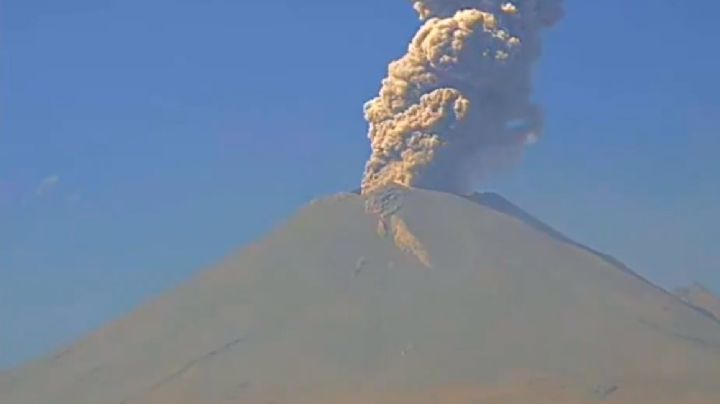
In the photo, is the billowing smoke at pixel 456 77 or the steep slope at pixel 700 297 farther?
the steep slope at pixel 700 297

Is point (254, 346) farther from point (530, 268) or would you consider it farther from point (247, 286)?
point (530, 268)

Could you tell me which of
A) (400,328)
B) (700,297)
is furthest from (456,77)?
(700,297)

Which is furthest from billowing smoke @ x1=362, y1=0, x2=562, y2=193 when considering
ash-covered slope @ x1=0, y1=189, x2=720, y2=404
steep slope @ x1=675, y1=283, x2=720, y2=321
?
steep slope @ x1=675, y1=283, x2=720, y2=321

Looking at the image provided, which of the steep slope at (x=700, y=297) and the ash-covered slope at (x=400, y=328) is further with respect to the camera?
the steep slope at (x=700, y=297)

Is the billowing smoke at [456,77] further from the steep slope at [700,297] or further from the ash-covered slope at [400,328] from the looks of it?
the steep slope at [700,297]

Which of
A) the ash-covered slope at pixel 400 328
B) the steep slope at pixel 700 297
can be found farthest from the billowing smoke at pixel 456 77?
the steep slope at pixel 700 297

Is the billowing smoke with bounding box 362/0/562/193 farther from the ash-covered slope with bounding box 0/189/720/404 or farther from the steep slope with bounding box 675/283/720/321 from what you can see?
the steep slope with bounding box 675/283/720/321

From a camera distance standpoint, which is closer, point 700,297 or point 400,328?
point 400,328

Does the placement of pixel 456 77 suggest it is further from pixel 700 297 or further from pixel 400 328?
pixel 700 297
